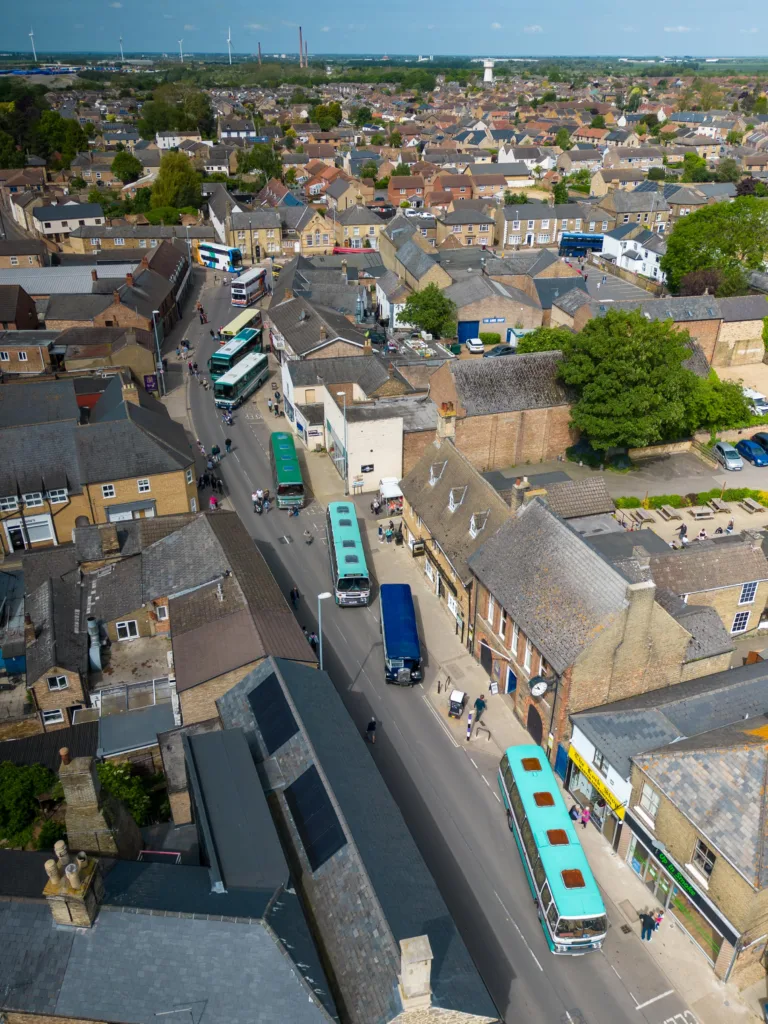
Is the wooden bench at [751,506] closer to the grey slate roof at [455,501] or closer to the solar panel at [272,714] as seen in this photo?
the grey slate roof at [455,501]

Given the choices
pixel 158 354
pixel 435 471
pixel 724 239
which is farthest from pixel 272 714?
pixel 724 239

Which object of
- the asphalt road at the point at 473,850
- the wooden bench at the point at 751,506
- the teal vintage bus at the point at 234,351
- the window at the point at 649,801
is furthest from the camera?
the teal vintage bus at the point at 234,351

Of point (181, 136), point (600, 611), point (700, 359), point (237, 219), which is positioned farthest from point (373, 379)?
point (181, 136)

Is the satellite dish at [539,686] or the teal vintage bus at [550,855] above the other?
the satellite dish at [539,686]

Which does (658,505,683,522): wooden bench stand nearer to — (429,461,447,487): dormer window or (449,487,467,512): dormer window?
(429,461,447,487): dormer window

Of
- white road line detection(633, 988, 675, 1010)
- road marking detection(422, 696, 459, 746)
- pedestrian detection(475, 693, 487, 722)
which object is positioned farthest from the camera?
pedestrian detection(475, 693, 487, 722)

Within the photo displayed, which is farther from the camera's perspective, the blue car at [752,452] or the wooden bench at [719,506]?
the blue car at [752,452]

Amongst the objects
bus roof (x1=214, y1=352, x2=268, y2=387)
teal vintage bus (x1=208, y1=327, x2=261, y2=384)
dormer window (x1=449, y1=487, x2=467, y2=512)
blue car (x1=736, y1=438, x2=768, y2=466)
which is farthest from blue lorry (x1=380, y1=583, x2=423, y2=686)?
teal vintage bus (x1=208, y1=327, x2=261, y2=384)

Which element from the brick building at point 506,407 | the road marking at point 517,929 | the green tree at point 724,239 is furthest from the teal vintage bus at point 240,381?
the green tree at point 724,239
